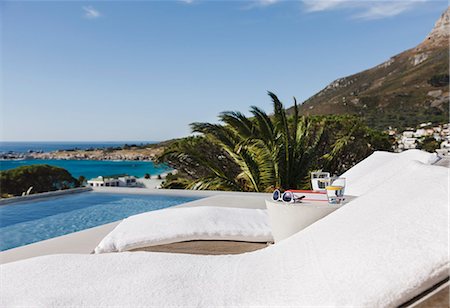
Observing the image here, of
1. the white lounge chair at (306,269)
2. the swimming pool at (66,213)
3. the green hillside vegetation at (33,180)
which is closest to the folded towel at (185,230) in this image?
the white lounge chair at (306,269)

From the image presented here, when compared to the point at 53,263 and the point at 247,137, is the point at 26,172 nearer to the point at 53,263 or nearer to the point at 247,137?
the point at 247,137

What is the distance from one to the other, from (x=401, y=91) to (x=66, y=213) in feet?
52.6

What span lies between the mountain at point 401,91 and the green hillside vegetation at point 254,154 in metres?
5.48

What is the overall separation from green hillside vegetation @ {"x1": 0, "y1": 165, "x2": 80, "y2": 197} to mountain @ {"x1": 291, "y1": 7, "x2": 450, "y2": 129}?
7.35m

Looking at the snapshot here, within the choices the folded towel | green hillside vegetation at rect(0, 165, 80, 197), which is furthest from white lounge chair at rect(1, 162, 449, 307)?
green hillside vegetation at rect(0, 165, 80, 197)

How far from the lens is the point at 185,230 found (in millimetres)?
2467

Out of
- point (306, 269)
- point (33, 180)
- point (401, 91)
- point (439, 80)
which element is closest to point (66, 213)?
point (306, 269)

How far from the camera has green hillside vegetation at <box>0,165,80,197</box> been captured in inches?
425

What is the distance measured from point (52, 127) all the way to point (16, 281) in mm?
20185

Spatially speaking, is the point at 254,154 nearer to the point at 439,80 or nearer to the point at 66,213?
the point at 66,213

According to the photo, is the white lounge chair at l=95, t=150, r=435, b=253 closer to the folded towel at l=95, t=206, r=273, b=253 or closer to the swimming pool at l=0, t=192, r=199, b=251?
the folded towel at l=95, t=206, r=273, b=253

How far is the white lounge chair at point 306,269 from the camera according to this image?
0.99m

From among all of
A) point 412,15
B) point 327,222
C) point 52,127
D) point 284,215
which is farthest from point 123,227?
point 52,127

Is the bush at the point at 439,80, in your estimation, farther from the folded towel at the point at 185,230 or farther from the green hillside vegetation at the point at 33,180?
the folded towel at the point at 185,230
